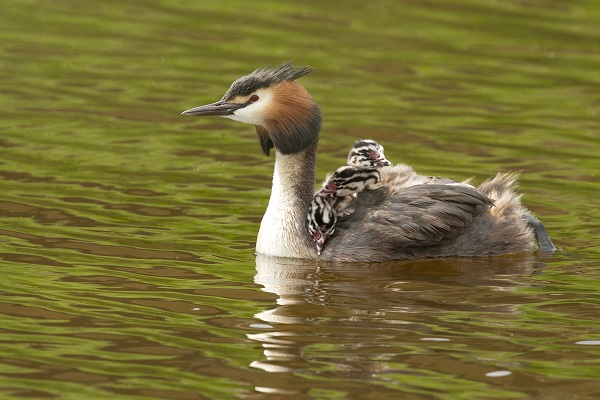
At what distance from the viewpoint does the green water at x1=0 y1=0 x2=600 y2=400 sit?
320 inches

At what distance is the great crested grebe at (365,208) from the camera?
10477 mm

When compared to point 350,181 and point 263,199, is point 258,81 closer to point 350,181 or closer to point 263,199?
Result: point 350,181

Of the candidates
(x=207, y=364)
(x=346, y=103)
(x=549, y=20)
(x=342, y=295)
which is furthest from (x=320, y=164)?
(x=549, y=20)

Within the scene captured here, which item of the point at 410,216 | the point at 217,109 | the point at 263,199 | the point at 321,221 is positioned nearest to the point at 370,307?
the point at 410,216

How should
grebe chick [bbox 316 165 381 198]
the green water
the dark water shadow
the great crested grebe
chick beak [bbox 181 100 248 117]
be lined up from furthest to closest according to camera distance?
chick beak [bbox 181 100 248 117] < the great crested grebe < grebe chick [bbox 316 165 381 198] < the dark water shadow < the green water

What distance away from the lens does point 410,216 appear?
10438 millimetres

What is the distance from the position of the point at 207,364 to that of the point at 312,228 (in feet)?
9.07

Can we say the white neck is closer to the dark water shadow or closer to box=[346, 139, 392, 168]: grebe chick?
the dark water shadow

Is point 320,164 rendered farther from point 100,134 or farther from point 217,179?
point 100,134

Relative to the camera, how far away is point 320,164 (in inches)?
522

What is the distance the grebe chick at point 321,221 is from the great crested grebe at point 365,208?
60mm

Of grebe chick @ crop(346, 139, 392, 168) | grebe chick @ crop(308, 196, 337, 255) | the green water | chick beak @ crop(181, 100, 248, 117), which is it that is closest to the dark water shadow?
the green water

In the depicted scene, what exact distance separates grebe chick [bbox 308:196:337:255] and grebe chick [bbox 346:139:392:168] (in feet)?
1.29

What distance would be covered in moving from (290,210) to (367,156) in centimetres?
72
